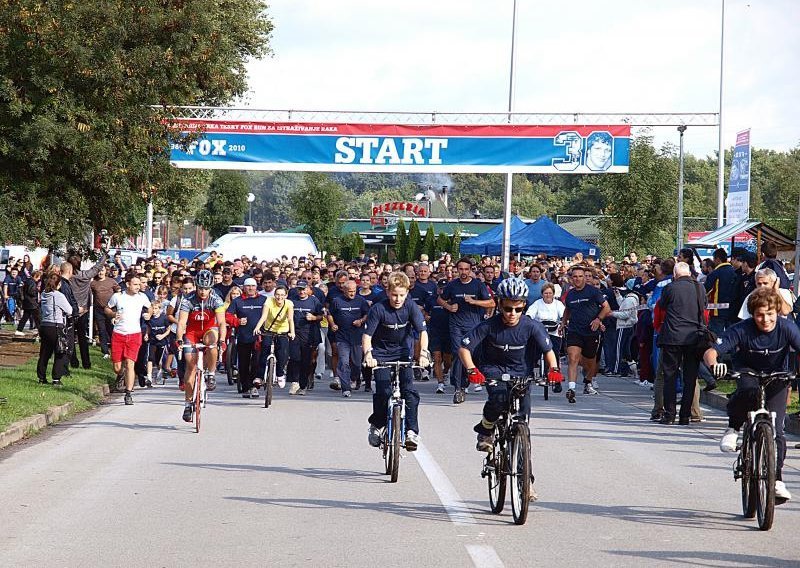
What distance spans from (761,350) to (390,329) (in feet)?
11.7

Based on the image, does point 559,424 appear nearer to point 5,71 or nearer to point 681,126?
point 5,71

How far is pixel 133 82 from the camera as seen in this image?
75.5 feet

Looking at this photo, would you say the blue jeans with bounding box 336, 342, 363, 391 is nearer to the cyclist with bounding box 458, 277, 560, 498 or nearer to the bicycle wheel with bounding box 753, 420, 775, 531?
the cyclist with bounding box 458, 277, 560, 498

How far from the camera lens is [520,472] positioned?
858 centimetres

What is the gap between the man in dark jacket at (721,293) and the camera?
16.9 metres

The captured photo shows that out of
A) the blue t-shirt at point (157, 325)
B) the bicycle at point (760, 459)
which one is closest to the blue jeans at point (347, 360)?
the blue t-shirt at point (157, 325)

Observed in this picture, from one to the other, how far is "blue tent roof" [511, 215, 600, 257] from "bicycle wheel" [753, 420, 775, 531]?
30435mm

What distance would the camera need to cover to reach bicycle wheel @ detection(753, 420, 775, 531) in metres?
8.35

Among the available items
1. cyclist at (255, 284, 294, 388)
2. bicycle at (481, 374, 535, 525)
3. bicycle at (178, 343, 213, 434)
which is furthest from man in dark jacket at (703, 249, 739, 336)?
bicycle at (481, 374, 535, 525)

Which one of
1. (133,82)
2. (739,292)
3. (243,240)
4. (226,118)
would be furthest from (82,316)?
(243,240)

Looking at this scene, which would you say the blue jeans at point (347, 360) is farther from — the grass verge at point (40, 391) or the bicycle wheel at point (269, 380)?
the grass verge at point (40, 391)

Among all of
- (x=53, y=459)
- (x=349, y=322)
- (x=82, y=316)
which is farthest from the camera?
(x=82, y=316)

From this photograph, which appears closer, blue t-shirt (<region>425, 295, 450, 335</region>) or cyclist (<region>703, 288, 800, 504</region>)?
cyclist (<region>703, 288, 800, 504</region>)

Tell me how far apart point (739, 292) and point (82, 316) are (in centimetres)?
1104
